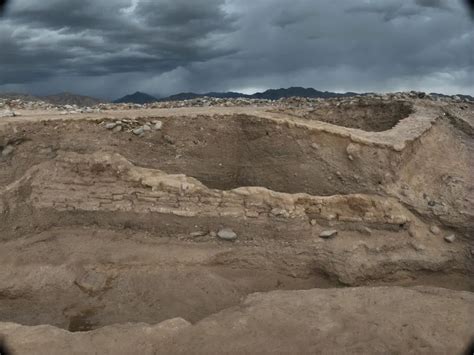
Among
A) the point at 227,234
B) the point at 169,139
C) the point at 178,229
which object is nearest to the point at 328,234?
the point at 227,234

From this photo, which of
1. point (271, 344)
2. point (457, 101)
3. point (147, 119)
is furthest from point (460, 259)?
point (457, 101)

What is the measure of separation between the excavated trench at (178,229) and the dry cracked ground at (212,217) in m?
0.02

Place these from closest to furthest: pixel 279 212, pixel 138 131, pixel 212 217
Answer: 1. pixel 279 212
2. pixel 212 217
3. pixel 138 131

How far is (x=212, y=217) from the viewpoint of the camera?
26.7ft

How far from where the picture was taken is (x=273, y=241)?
7.90m

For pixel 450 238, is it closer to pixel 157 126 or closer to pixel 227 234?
pixel 227 234

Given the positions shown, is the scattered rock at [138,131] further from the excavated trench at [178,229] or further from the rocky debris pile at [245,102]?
the rocky debris pile at [245,102]

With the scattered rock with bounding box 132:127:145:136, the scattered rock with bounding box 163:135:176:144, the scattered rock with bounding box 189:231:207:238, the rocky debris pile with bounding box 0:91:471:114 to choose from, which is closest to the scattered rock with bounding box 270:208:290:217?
the scattered rock with bounding box 189:231:207:238

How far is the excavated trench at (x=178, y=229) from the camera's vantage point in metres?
7.42

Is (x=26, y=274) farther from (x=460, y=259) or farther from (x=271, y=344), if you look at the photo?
(x=460, y=259)

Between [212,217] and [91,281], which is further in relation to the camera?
[212,217]

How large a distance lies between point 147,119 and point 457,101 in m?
10.3

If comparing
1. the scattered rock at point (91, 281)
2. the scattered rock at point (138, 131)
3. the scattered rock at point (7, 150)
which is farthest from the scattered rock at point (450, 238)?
the scattered rock at point (7, 150)

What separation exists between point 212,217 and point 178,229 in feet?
2.17
